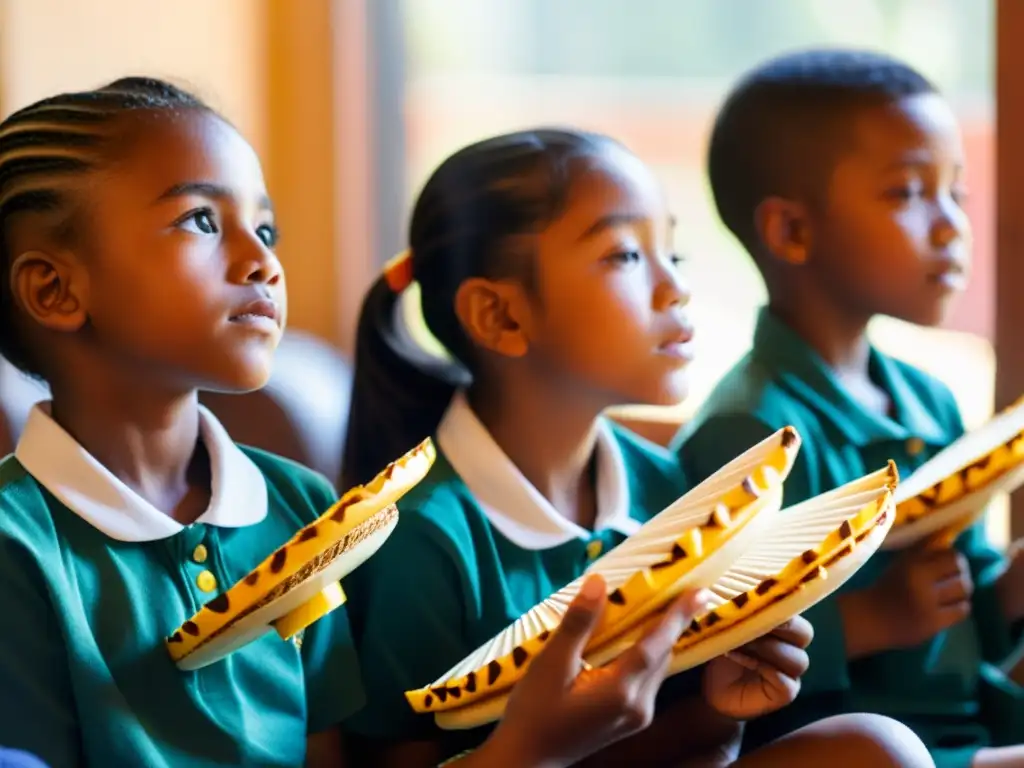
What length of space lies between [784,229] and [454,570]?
0.27m

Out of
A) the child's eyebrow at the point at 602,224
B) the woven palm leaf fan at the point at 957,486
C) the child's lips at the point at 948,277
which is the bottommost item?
the woven palm leaf fan at the point at 957,486

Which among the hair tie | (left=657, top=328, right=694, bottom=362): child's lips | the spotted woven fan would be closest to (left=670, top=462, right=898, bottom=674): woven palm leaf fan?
the spotted woven fan

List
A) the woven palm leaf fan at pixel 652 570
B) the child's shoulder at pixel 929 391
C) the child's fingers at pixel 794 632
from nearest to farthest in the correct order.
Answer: the woven palm leaf fan at pixel 652 570, the child's fingers at pixel 794 632, the child's shoulder at pixel 929 391

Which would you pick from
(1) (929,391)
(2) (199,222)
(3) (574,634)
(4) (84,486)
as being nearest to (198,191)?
(2) (199,222)

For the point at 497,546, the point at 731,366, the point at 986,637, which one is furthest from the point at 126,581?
the point at 986,637

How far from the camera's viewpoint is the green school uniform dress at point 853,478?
736mm

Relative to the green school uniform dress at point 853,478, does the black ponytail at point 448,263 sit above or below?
above

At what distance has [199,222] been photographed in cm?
57

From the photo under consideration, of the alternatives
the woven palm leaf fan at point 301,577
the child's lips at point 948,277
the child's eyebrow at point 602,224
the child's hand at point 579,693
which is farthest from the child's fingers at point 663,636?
the child's lips at point 948,277

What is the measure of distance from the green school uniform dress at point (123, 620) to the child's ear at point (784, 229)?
0.32m

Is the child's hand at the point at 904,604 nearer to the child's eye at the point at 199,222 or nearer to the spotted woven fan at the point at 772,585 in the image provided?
the spotted woven fan at the point at 772,585

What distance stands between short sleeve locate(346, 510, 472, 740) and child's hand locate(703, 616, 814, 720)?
0.38 ft

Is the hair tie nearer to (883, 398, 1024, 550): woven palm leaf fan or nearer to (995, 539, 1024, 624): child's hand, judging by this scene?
(883, 398, 1024, 550): woven palm leaf fan

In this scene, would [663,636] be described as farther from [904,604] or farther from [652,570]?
[904,604]
